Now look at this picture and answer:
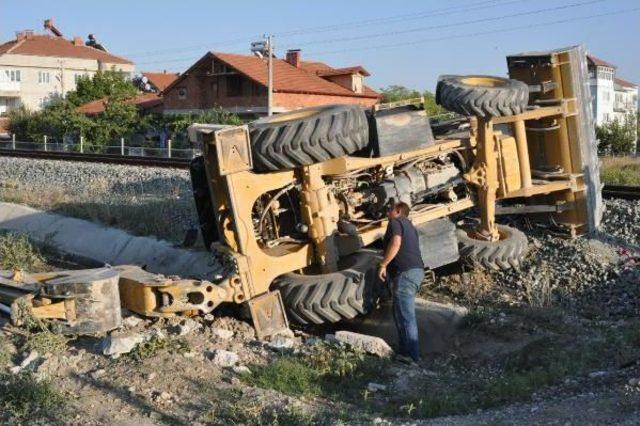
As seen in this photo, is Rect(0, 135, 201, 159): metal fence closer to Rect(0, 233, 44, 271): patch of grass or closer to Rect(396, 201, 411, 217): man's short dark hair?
Answer: Rect(0, 233, 44, 271): patch of grass

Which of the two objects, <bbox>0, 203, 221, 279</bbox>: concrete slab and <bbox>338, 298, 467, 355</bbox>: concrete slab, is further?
<bbox>0, 203, 221, 279</bbox>: concrete slab

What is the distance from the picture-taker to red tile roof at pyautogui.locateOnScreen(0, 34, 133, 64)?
7619 cm

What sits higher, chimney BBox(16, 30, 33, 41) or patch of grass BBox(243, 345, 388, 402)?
chimney BBox(16, 30, 33, 41)

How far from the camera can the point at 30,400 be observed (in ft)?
17.0

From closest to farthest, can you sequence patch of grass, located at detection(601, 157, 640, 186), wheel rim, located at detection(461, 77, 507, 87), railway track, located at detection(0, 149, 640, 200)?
wheel rim, located at detection(461, 77, 507, 87)
railway track, located at detection(0, 149, 640, 200)
patch of grass, located at detection(601, 157, 640, 186)

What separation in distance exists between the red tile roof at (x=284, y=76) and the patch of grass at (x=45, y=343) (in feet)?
138

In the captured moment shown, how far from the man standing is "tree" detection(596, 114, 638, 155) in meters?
28.4

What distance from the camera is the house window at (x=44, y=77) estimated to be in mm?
76812

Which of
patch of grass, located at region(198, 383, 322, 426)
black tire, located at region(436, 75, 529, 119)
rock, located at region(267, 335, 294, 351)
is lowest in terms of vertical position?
patch of grass, located at region(198, 383, 322, 426)

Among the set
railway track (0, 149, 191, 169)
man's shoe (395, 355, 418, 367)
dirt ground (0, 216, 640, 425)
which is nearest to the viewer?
dirt ground (0, 216, 640, 425)

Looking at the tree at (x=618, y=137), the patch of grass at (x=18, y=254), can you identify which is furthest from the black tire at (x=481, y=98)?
the tree at (x=618, y=137)

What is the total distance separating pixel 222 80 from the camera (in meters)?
52.8

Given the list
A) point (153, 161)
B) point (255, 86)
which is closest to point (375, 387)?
point (153, 161)

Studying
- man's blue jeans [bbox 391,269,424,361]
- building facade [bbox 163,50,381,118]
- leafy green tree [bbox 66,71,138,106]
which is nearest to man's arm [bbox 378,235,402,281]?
man's blue jeans [bbox 391,269,424,361]
